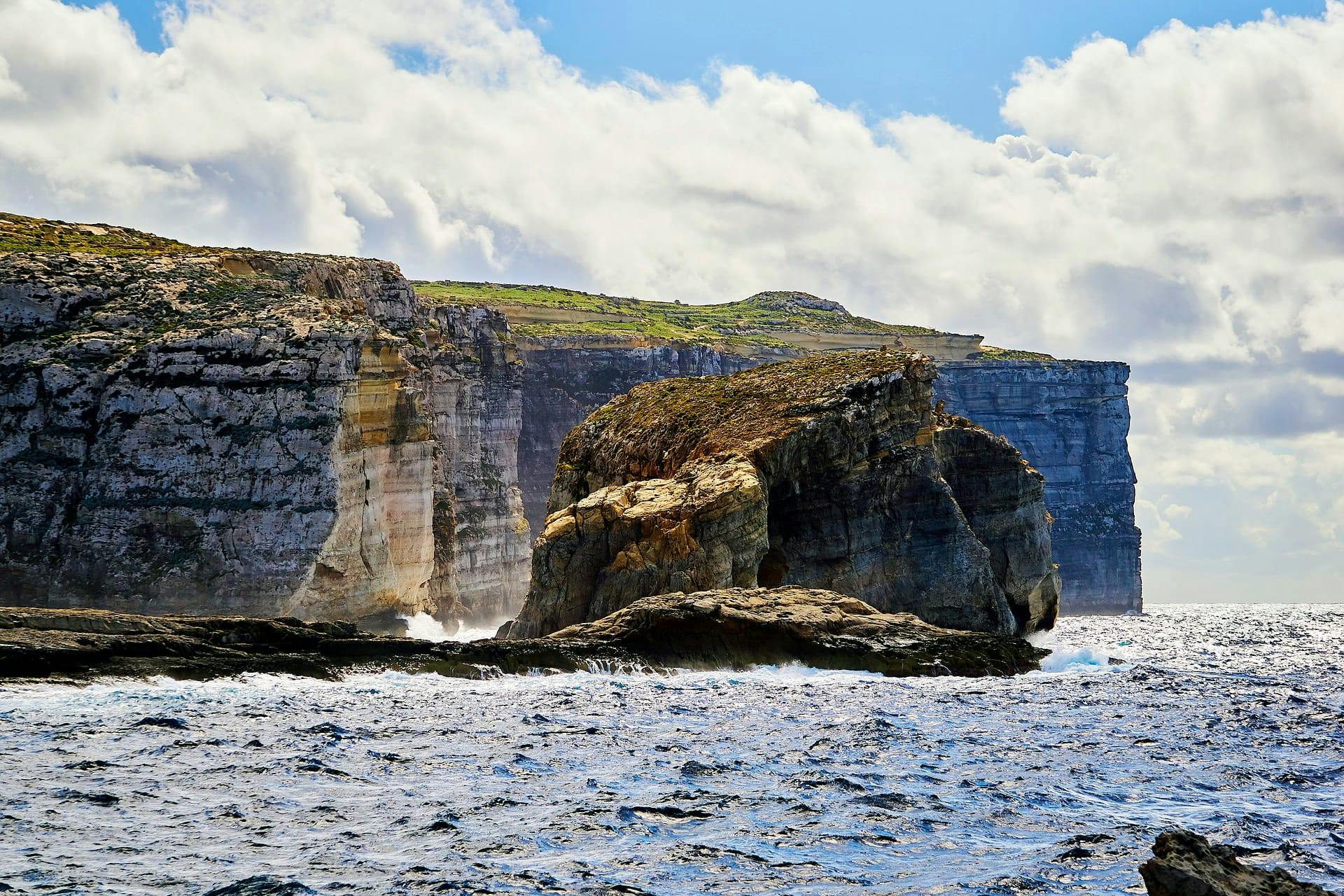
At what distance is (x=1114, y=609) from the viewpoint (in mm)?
159750

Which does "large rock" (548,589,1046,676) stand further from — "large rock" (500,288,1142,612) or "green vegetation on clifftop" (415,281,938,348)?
"large rock" (500,288,1142,612)

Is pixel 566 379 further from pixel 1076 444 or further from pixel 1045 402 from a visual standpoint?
pixel 1076 444

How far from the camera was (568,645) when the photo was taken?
39469 mm

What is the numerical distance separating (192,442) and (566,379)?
3003 inches

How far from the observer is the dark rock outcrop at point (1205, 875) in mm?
11430

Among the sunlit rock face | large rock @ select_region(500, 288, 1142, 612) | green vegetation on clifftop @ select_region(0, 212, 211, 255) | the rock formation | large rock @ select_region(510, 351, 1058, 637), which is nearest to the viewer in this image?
the rock formation

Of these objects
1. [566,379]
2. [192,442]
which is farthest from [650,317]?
[192,442]

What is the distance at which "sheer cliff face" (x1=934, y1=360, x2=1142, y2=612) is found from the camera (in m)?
161

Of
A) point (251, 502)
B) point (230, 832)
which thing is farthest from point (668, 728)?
point (251, 502)

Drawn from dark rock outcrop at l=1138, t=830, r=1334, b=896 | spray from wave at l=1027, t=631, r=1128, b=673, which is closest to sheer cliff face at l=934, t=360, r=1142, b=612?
spray from wave at l=1027, t=631, r=1128, b=673

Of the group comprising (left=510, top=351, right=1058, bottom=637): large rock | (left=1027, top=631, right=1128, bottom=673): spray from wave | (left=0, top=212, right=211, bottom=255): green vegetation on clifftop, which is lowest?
(left=1027, top=631, right=1128, bottom=673): spray from wave

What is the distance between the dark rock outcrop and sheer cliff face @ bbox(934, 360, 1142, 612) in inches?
5930

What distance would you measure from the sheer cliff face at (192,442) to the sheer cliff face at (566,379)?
2461 inches

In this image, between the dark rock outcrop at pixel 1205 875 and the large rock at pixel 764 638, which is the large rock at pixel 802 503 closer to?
the large rock at pixel 764 638
